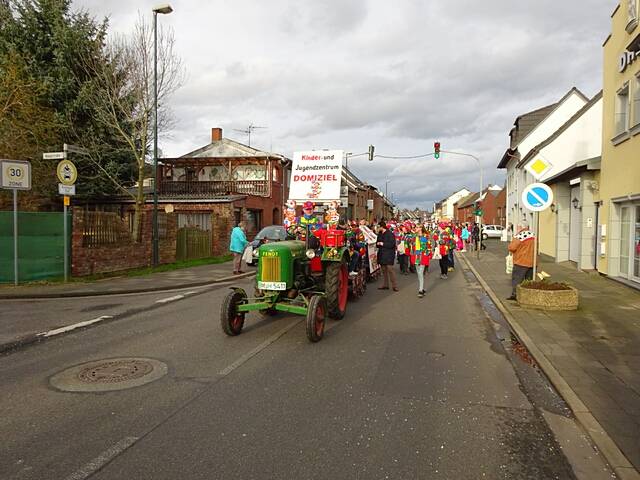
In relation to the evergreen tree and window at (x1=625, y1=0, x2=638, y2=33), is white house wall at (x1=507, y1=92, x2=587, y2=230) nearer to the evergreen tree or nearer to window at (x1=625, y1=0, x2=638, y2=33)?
window at (x1=625, y1=0, x2=638, y2=33)

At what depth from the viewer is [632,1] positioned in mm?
12422

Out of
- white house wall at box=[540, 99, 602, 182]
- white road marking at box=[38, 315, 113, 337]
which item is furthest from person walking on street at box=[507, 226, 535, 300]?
white house wall at box=[540, 99, 602, 182]

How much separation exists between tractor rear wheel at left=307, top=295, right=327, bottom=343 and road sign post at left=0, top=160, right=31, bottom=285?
9.35 metres

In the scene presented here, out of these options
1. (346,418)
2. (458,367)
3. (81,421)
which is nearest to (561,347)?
(458,367)

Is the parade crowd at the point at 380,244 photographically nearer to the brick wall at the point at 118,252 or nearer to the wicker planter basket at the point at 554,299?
the wicker planter basket at the point at 554,299

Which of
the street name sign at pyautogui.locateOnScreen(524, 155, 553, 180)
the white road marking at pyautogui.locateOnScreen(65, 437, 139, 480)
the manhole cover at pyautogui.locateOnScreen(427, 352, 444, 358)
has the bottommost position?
the white road marking at pyautogui.locateOnScreen(65, 437, 139, 480)

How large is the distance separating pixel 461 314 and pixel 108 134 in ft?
67.0

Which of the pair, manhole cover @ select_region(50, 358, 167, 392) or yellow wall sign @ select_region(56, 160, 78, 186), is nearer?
manhole cover @ select_region(50, 358, 167, 392)

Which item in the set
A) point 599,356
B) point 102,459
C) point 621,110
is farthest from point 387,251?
point 102,459

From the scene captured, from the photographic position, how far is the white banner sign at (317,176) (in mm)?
11719

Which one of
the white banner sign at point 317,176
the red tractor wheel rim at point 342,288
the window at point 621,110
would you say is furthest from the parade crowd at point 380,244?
the window at point 621,110

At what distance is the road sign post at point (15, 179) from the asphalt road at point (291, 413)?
6771mm

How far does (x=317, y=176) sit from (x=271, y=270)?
488cm

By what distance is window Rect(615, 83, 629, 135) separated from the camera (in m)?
13.3
